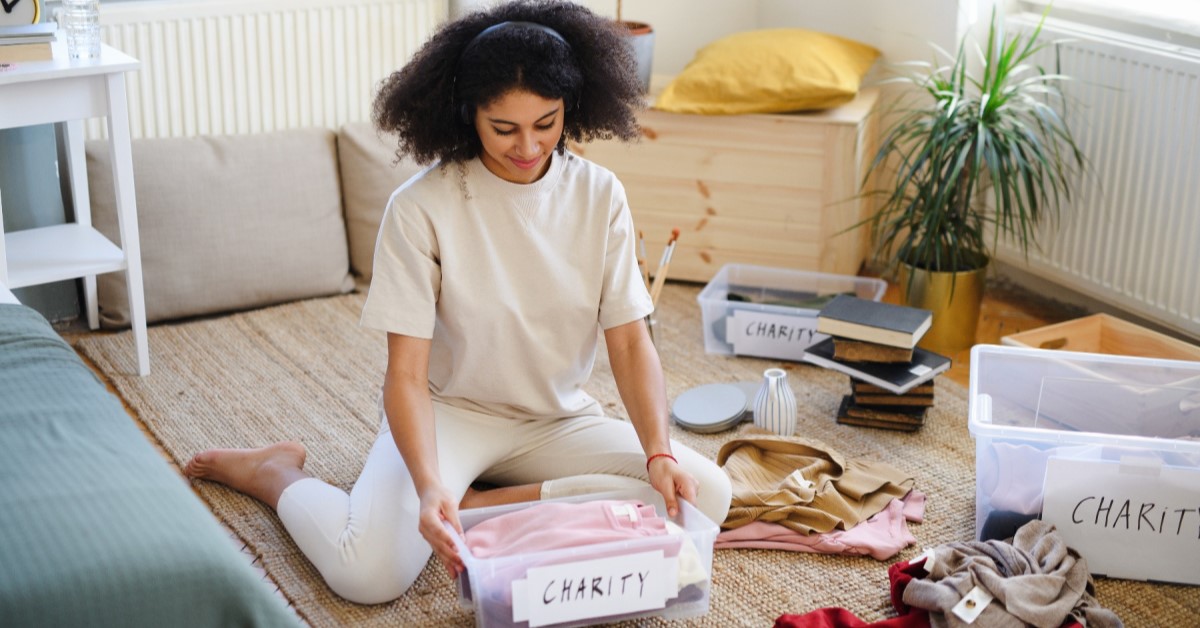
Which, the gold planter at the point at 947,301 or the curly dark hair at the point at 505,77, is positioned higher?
the curly dark hair at the point at 505,77

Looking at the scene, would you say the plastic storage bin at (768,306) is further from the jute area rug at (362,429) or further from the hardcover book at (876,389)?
the hardcover book at (876,389)

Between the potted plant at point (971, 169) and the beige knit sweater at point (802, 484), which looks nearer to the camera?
the beige knit sweater at point (802, 484)

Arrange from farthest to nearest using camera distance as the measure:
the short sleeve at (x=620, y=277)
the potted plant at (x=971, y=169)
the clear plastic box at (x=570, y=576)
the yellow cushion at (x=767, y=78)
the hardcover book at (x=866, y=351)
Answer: the yellow cushion at (x=767, y=78) → the potted plant at (x=971, y=169) → the hardcover book at (x=866, y=351) → the short sleeve at (x=620, y=277) → the clear plastic box at (x=570, y=576)

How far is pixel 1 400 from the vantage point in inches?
62.7

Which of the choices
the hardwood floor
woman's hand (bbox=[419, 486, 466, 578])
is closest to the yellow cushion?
the hardwood floor

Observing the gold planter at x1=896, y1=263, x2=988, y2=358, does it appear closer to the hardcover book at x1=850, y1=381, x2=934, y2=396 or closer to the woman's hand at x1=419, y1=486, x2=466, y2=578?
the hardcover book at x1=850, y1=381, x2=934, y2=396

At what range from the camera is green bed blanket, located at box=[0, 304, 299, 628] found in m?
1.23

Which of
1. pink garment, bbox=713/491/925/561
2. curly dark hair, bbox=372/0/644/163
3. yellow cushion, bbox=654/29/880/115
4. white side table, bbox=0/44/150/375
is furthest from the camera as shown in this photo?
yellow cushion, bbox=654/29/880/115

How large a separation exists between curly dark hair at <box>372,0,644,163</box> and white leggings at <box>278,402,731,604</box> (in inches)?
17.5

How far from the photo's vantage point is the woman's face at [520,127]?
1.72 m

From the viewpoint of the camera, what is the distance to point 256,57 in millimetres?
3109

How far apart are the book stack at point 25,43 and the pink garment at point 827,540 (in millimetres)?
1563

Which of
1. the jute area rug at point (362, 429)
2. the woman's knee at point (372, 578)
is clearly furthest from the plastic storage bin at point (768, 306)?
the woman's knee at point (372, 578)

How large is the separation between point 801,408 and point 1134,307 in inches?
34.7
